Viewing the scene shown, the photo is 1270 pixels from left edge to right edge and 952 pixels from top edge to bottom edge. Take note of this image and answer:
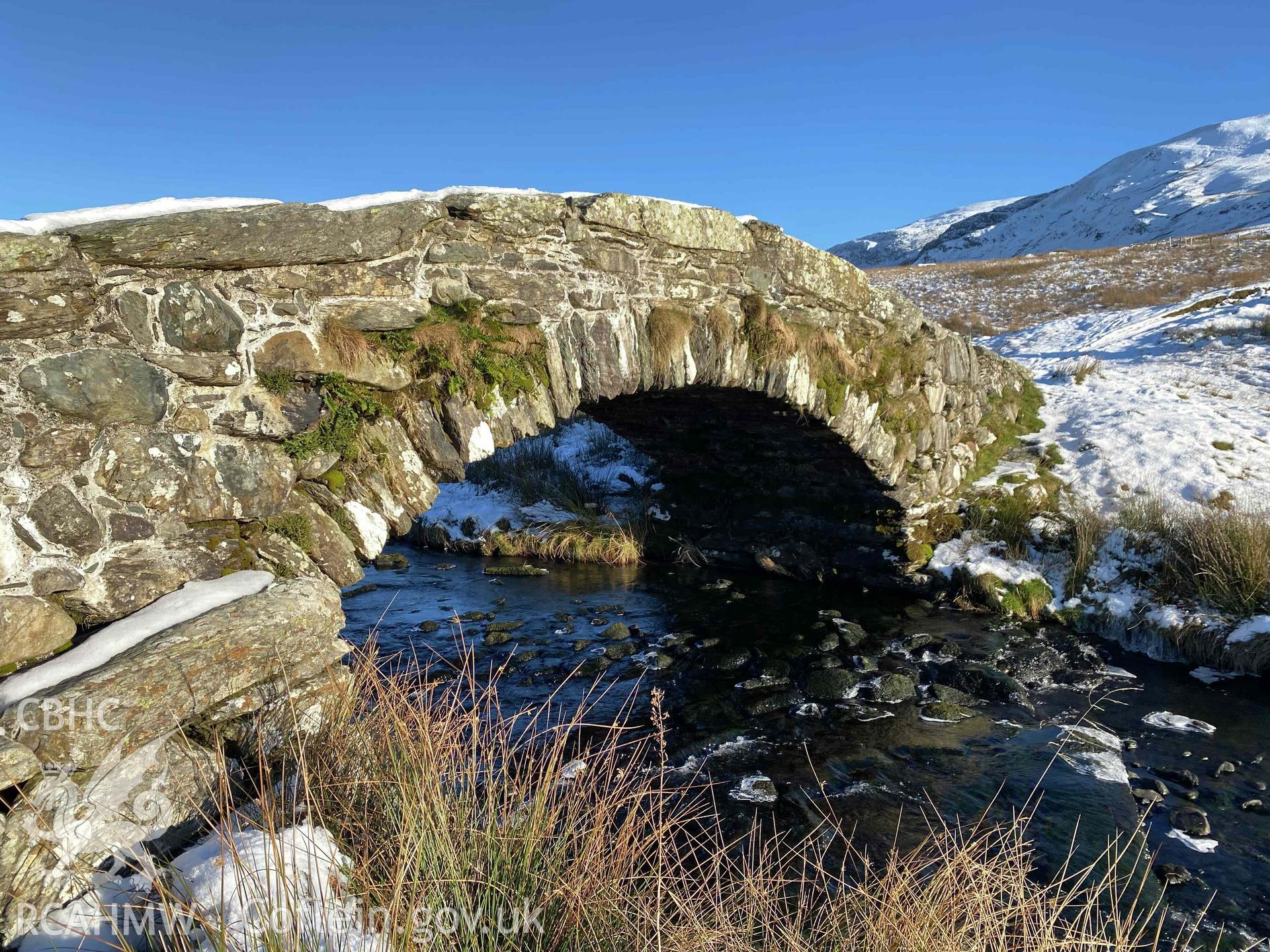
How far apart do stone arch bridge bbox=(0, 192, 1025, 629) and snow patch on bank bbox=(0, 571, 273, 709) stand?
0.13 m

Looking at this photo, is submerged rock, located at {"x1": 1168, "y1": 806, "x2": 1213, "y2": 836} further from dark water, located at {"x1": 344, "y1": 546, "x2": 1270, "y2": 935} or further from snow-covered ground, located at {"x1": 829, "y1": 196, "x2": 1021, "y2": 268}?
snow-covered ground, located at {"x1": 829, "y1": 196, "x2": 1021, "y2": 268}

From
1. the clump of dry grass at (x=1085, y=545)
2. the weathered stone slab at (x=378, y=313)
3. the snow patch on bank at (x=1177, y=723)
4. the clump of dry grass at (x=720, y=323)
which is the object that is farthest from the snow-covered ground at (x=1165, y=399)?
the weathered stone slab at (x=378, y=313)

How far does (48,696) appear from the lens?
8.29 feet

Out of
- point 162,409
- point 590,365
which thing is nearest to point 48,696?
point 162,409

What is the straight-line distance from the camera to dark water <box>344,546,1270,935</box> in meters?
4.55

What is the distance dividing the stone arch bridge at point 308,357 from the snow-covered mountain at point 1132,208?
4227 cm

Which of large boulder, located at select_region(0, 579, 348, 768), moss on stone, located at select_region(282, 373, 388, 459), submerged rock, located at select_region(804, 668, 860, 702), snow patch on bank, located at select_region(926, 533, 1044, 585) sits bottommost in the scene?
submerged rock, located at select_region(804, 668, 860, 702)

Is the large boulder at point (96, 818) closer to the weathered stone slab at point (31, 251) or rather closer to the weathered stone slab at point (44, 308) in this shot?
the weathered stone slab at point (44, 308)

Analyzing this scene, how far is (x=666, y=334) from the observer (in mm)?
5586

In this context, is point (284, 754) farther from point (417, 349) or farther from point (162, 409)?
point (417, 349)

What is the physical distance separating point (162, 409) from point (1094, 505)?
922 centimetres

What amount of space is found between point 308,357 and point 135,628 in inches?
60.3

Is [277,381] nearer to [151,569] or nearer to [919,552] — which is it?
[151,569]

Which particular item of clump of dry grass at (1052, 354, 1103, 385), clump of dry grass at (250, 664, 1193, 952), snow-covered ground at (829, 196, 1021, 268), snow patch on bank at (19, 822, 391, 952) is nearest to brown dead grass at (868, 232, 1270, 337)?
clump of dry grass at (1052, 354, 1103, 385)
